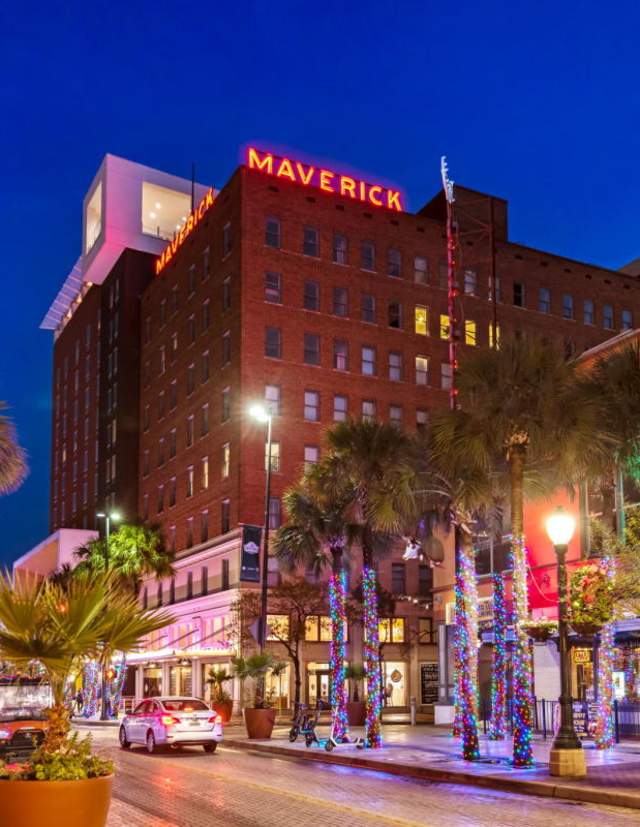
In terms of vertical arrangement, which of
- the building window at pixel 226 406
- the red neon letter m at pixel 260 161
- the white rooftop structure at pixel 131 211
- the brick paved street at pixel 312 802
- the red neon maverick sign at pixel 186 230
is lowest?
the brick paved street at pixel 312 802

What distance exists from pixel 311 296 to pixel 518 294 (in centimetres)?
1747

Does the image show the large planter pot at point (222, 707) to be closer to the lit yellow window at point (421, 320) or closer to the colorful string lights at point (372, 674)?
the colorful string lights at point (372, 674)

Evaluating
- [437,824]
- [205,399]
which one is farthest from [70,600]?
[205,399]

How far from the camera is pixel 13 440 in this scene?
23672 millimetres

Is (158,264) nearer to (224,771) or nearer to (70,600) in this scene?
(224,771)

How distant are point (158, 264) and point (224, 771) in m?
62.7

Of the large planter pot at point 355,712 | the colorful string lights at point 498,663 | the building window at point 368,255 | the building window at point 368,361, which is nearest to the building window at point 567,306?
the building window at point 368,255

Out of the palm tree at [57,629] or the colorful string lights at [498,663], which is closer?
the palm tree at [57,629]

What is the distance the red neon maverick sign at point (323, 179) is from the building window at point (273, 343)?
32.8ft

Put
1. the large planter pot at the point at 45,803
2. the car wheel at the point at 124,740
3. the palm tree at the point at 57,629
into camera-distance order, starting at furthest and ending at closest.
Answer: the car wheel at the point at 124,740, the palm tree at the point at 57,629, the large planter pot at the point at 45,803

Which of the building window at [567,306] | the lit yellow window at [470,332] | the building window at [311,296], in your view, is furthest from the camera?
the building window at [567,306]

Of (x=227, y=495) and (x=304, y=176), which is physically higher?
(x=304, y=176)

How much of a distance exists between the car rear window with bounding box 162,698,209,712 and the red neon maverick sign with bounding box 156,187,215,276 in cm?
4574

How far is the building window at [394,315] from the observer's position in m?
68.5
